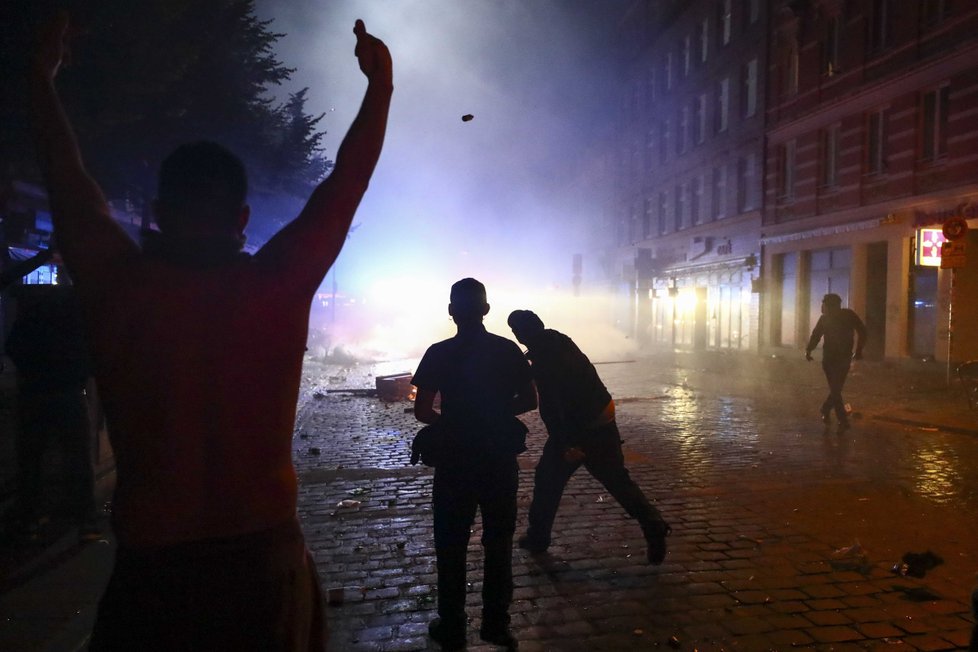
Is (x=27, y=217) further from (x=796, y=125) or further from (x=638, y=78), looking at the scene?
(x=638, y=78)

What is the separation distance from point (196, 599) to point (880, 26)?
23.6 metres

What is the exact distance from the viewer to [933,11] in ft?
58.0

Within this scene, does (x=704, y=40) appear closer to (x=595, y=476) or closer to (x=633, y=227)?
(x=633, y=227)

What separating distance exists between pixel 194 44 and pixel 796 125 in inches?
764

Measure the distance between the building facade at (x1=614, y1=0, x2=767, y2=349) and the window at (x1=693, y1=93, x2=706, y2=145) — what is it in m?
0.06

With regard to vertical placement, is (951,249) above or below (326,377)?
above

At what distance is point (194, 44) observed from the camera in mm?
13109

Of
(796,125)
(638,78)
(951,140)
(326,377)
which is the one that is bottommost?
(326,377)

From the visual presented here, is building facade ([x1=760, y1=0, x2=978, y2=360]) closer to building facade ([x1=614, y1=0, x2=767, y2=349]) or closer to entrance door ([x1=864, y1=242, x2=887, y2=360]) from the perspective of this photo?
entrance door ([x1=864, y1=242, x2=887, y2=360])

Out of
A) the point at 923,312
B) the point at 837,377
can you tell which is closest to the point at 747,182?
the point at 923,312

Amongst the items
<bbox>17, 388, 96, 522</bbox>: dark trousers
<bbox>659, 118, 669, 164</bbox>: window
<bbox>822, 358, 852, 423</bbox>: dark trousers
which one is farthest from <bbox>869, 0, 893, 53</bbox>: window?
<bbox>17, 388, 96, 522</bbox>: dark trousers

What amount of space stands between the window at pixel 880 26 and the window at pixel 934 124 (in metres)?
2.33

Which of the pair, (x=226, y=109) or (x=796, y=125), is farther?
(x=796, y=125)

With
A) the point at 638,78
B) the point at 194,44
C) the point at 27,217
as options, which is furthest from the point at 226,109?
the point at 638,78
